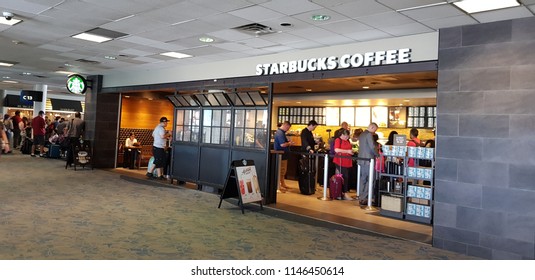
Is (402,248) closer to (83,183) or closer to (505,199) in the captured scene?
(505,199)

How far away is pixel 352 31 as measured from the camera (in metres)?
6.32

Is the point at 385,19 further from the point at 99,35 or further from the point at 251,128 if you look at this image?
the point at 99,35

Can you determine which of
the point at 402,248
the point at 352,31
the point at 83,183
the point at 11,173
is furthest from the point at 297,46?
the point at 11,173

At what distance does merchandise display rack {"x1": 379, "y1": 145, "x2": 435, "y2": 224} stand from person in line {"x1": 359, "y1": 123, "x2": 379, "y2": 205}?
0.72m

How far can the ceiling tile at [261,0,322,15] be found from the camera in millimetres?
5223

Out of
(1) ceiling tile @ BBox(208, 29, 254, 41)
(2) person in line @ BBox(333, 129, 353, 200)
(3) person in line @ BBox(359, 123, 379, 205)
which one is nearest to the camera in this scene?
(1) ceiling tile @ BBox(208, 29, 254, 41)

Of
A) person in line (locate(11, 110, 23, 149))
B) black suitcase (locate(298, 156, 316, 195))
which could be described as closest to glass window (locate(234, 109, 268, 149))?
black suitcase (locate(298, 156, 316, 195))

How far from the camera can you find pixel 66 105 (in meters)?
27.8

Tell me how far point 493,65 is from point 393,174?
2702mm

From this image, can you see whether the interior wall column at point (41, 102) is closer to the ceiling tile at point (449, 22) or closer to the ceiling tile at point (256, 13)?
the ceiling tile at point (256, 13)

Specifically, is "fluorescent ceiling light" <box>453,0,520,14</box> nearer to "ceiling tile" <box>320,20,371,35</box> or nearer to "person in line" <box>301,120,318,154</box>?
"ceiling tile" <box>320,20,371,35</box>

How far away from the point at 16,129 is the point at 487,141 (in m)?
20.5

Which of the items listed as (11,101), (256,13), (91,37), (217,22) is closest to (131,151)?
(91,37)

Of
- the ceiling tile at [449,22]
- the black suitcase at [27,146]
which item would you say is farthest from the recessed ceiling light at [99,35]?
the black suitcase at [27,146]
